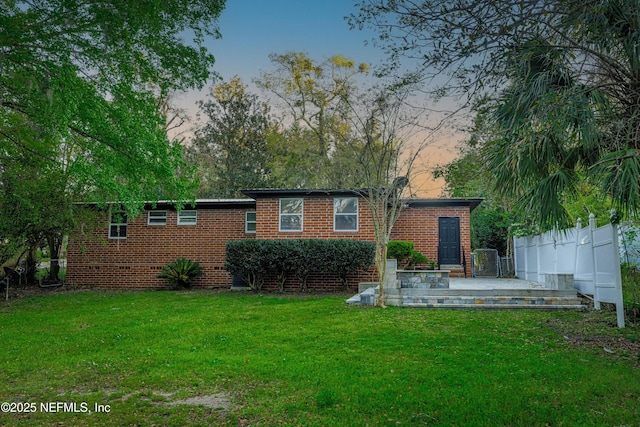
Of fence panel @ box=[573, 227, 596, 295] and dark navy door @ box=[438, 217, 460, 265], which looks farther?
dark navy door @ box=[438, 217, 460, 265]

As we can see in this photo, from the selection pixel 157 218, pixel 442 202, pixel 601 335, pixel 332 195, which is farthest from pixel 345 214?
pixel 601 335

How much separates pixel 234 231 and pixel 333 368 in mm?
11496

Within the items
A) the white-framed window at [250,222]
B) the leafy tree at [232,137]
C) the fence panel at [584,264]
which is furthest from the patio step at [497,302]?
the leafy tree at [232,137]

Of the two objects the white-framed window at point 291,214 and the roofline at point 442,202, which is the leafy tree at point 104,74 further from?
the roofline at point 442,202

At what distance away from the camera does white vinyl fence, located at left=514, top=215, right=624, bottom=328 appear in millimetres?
7672

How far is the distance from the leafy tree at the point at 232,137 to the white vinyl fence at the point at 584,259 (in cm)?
1792

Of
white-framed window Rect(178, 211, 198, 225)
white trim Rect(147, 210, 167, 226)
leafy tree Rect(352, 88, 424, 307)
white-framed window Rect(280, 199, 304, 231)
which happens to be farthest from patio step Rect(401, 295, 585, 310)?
white trim Rect(147, 210, 167, 226)

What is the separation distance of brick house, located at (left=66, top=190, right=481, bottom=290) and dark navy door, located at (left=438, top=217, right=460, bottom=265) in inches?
1.3

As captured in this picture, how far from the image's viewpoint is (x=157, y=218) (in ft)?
54.0

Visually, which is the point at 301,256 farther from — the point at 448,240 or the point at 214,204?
the point at 448,240

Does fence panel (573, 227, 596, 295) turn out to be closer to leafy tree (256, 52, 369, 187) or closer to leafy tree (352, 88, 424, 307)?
leafy tree (352, 88, 424, 307)

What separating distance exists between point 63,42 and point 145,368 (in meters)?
4.67

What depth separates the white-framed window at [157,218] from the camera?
1641 cm

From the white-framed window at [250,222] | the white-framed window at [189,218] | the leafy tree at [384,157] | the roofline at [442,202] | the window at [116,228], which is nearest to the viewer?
the leafy tree at [384,157]
